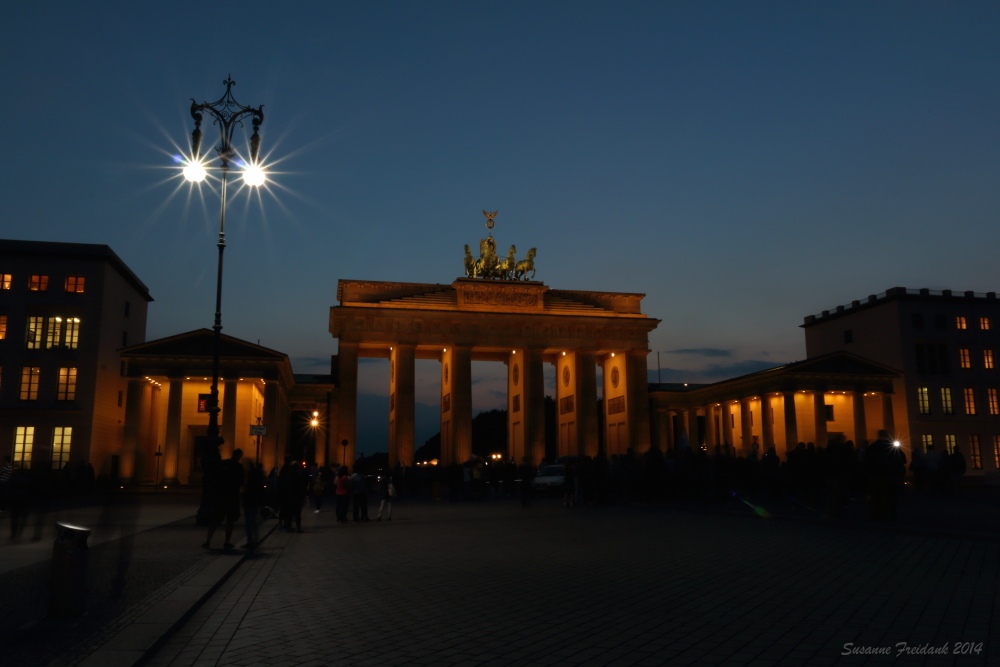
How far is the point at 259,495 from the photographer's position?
1609 cm

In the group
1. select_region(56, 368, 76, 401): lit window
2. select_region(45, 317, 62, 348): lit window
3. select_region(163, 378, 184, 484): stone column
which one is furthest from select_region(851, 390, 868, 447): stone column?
select_region(45, 317, 62, 348): lit window

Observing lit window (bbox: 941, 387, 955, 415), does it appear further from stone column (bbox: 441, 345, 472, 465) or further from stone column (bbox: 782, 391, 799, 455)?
stone column (bbox: 441, 345, 472, 465)

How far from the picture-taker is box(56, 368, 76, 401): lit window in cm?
4991

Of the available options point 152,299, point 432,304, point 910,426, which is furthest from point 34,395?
point 910,426

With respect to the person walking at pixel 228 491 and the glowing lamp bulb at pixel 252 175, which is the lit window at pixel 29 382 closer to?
the glowing lamp bulb at pixel 252 175

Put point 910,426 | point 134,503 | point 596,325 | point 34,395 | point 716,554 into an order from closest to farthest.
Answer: point 716,554
point 134,503
point 34,395
point 910,426
point 596,325

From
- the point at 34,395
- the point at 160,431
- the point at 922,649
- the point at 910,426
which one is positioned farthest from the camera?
the point at 910,426

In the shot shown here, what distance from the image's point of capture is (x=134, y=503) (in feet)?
109

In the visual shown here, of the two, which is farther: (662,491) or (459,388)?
(459,388)

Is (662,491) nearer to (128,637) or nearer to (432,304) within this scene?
(128,637)

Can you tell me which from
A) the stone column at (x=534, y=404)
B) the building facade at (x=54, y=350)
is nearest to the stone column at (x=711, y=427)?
the stone column at (x=534, y=404)

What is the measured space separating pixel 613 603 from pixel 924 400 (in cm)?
6203

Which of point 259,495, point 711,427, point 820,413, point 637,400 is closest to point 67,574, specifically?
point 259,495

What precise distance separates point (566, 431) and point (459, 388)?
1168 cm
